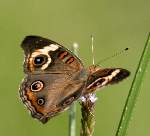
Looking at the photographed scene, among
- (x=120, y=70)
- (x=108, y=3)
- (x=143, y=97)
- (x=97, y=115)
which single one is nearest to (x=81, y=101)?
(x=120, y=70)

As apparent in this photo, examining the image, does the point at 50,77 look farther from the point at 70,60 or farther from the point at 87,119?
the point at 87,119

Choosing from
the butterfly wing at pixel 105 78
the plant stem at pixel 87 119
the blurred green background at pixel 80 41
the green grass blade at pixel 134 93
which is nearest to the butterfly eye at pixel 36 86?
the butterfly wing at pixel 105 78

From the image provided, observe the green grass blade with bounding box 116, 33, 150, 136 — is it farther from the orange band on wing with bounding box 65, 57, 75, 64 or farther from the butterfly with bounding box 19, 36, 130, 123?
the orange band on wing with bounding box 65, 57, 75, 64

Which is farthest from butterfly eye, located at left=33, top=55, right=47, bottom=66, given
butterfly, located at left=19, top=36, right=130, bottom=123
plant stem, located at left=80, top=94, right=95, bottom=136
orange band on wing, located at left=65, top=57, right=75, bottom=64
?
plant stem, located at left=80, top=94, right=95, bottom=136

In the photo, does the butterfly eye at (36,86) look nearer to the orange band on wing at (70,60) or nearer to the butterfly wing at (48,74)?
the butterfly wing at (48,74)

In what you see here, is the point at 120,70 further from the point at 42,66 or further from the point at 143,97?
the point at 143,97

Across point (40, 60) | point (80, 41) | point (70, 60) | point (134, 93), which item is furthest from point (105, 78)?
point (80, 41)
